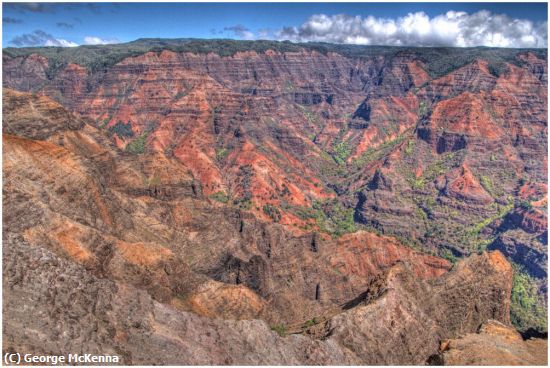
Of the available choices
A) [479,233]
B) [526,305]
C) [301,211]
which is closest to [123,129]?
Result: [301,211]

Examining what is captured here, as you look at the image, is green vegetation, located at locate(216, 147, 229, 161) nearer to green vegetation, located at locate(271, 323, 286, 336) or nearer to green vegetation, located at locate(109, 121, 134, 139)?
green vegetation, located at locate(109, 121, 134, 139)

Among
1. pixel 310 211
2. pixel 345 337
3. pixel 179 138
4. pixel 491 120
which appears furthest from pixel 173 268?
pixel 491 120

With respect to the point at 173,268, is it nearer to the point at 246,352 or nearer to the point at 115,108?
the point at 246,352

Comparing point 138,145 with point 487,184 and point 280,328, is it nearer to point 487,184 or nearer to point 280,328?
point 487,184

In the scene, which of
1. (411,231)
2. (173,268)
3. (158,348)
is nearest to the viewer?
(158,348)

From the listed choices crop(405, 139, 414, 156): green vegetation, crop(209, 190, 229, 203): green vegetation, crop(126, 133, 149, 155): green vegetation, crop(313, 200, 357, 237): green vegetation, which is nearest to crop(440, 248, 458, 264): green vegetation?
crop(313, 200, 357, 237): green vegetation
